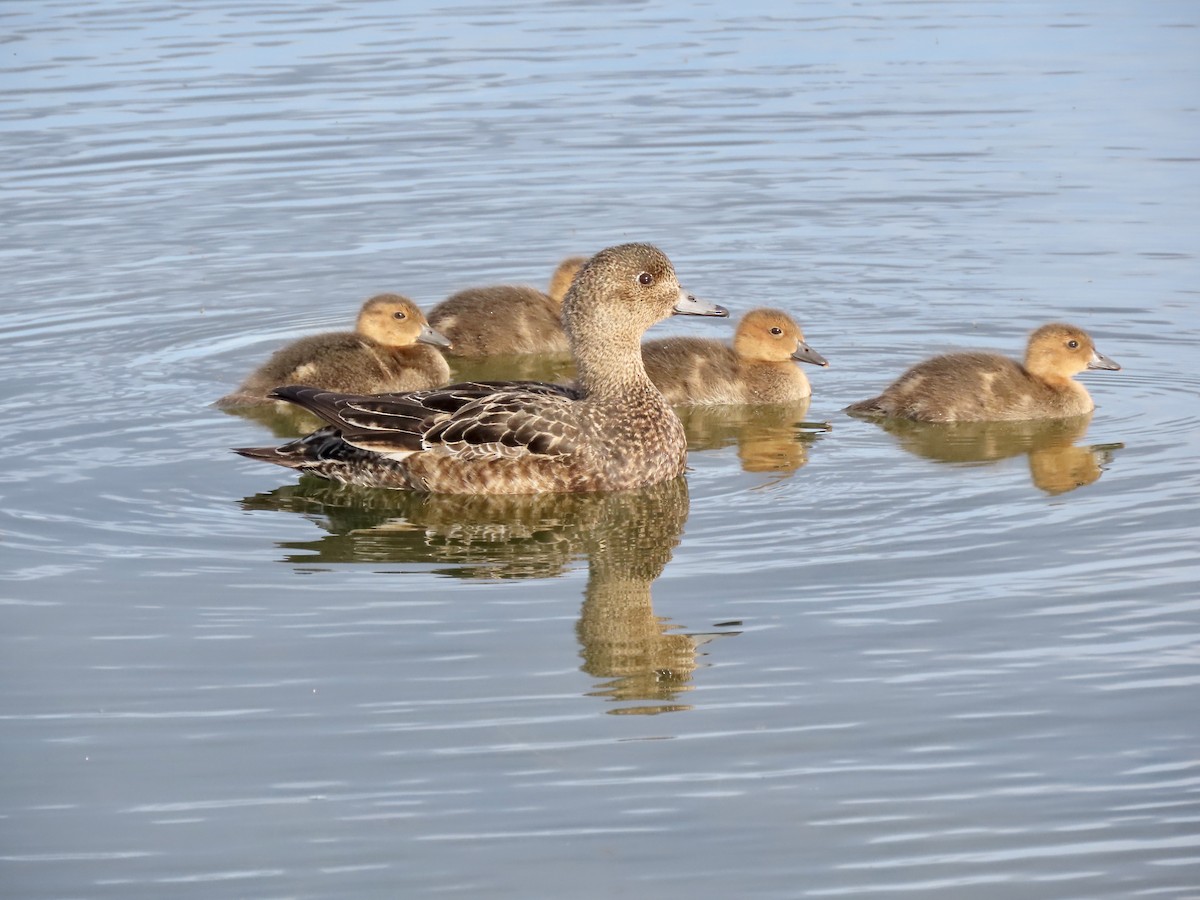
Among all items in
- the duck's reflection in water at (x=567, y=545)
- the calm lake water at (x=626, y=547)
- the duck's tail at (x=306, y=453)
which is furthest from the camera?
the duck's tail at (x=306, y=453)

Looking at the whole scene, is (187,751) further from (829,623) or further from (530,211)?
(530,211)

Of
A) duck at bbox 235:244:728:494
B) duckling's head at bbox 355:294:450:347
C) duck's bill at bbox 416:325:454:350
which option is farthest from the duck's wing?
duck's bill at bbox 416:325:454:350

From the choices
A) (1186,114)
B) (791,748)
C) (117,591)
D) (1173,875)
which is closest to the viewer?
(1173,875)

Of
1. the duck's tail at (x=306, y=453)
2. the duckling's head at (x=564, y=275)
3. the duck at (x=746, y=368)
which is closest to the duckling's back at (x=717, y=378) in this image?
the duck at (x=746, y=368)

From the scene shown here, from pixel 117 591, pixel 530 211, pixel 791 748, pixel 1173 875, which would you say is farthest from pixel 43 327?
pixel 1173 875

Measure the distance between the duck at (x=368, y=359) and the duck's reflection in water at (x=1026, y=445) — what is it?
266 cm

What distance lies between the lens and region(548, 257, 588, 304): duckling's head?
11.5 meters

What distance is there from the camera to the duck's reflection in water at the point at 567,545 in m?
6.18

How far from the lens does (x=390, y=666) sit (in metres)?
6.17

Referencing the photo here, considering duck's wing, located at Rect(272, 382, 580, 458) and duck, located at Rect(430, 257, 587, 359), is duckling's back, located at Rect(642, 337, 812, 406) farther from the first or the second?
duck's wing, located at Rect(272, 382, 580, 458)

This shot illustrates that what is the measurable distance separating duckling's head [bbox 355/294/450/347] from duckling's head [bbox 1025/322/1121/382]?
332 cm

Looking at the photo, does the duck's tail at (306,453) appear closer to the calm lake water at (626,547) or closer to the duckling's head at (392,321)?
the calm lake water at (626,547)

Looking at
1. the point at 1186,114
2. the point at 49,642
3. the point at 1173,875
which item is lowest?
the point at 1173,875

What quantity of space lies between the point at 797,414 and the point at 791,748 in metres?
4.72
